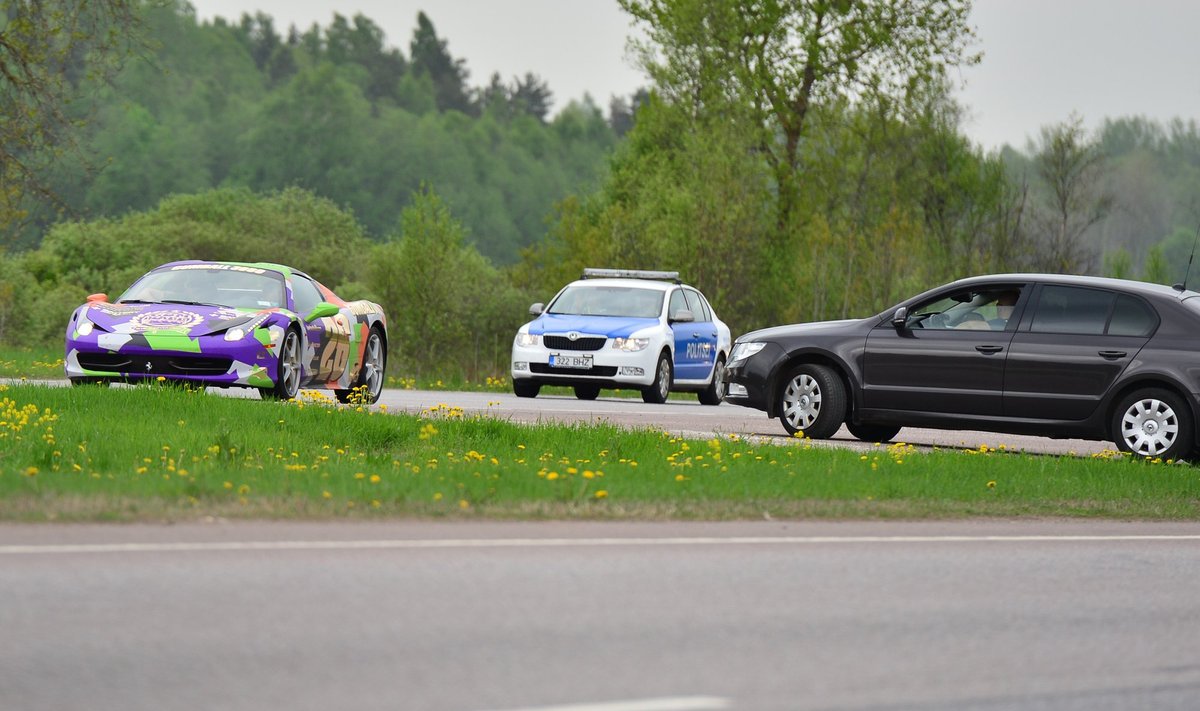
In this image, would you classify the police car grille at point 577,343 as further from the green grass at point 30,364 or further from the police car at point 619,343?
the green grass at point 30,364

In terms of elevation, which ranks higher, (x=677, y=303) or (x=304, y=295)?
(x=677, y=303)

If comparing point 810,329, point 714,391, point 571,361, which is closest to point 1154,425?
point 810,329

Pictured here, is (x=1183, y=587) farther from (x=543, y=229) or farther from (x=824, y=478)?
(x=543, y=229)

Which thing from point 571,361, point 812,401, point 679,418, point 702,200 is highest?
point 702,200

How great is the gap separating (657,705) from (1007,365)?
1082 centimetres

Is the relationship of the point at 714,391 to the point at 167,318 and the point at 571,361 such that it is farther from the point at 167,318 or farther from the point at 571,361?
the point at 167,318

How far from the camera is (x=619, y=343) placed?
924 inches

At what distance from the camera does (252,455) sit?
43.3ft

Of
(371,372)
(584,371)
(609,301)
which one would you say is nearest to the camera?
(371,372)

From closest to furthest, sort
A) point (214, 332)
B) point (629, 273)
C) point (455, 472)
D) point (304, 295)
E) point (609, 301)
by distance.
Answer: point (455, 472) → point (214, 332) → point (304, 295) → point (609, 301) → point (629, 273)

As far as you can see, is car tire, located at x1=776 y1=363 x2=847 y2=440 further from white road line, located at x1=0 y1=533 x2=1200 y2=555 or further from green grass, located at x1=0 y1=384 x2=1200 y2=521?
white road line, located at x1=0 y1=533 x2=1200 y2=555

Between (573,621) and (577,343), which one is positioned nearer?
(573,621)

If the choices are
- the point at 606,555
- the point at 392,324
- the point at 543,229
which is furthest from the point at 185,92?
the point at 606,555

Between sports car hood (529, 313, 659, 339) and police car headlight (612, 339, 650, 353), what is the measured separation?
0.22 feet
